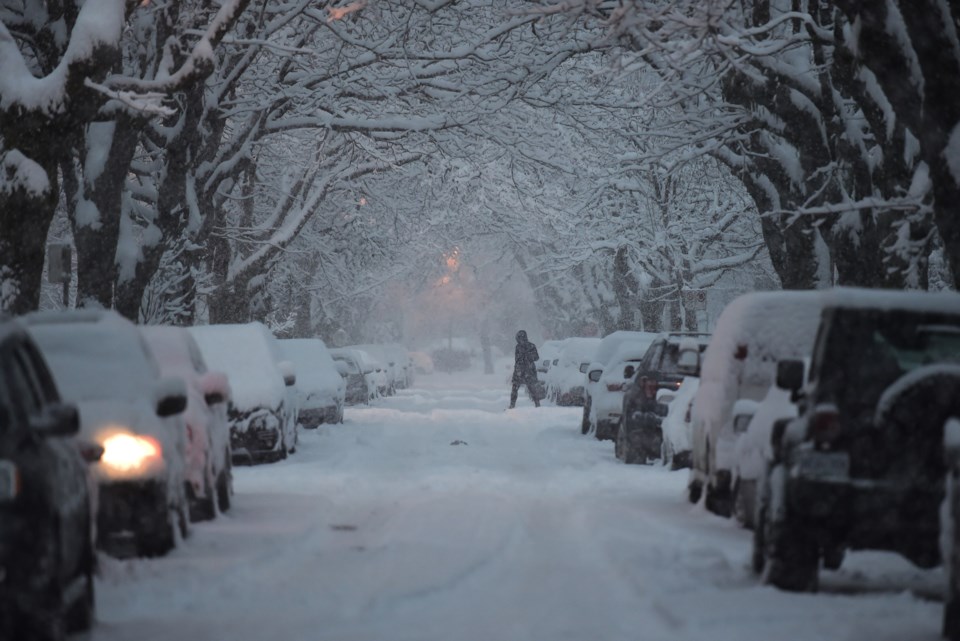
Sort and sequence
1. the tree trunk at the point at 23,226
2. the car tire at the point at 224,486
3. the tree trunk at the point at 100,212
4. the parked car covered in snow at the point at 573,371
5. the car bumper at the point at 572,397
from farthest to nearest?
the car bumper at the point at 572,397 < the parked car covered in snow at the point at 573,371 < the tree trunk at the point at 100,212 < the tree trunk at the point at 23,226 < the car tire at the point at 224,486

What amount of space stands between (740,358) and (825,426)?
177 inches

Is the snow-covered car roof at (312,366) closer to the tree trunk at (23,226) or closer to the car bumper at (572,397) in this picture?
the car bumper at (572,397)

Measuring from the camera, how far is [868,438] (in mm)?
8617

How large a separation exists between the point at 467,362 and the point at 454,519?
103492 millimetres

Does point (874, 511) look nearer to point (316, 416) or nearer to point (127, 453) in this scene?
point (127, 453)

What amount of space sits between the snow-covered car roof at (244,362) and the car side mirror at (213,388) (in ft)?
19.7

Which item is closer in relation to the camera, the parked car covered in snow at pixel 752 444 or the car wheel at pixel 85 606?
the car wheel at pixel 85 606

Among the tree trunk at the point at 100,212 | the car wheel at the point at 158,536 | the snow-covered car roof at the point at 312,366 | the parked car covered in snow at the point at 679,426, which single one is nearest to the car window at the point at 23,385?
the car wheel at the point at 158,536

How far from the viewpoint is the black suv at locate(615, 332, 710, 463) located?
1952 centimetres

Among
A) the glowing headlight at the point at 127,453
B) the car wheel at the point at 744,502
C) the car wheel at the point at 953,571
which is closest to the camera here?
the car wheel at the point at 953,571

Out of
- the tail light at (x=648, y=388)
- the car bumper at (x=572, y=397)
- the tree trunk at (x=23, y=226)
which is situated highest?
the tree trunk at (x=23, y=226)

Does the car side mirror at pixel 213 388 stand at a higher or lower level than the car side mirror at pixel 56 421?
lower

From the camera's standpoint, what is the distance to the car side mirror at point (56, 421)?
6.54 meters

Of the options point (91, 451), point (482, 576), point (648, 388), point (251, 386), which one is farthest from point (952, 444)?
point (251, 386)
